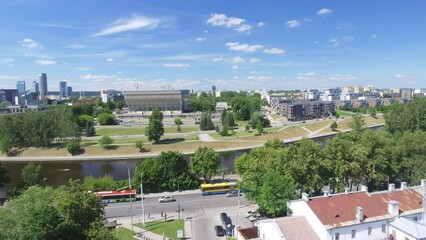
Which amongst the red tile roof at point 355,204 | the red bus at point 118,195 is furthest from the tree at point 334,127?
the red bus at point 118,195

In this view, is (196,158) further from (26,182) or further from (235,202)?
(26,182)

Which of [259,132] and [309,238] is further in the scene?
[259,132]

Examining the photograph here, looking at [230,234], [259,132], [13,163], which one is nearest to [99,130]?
[13,163]

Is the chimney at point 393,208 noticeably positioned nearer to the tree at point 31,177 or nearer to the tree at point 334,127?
the tree at point 31,177

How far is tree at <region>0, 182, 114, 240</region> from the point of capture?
22359 millimetres

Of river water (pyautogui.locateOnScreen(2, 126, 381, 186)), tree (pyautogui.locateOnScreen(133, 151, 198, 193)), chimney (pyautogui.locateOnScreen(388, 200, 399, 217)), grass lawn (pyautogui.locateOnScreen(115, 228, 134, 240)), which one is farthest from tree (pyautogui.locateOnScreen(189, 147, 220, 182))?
chimney (pyautogui.locateOnScreen(388, 200, 399, 217))

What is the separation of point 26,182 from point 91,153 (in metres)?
40.1

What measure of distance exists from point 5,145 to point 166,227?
2947 inches

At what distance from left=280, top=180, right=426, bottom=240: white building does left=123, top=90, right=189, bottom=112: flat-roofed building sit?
148432 millimetres

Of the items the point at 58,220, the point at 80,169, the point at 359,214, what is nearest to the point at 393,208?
the point at 359,214

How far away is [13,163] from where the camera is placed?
87.8m

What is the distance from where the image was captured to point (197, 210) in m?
42.9

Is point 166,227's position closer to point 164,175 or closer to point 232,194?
point 232,194

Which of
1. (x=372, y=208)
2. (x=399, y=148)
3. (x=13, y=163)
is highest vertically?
(x=399, y=148)
